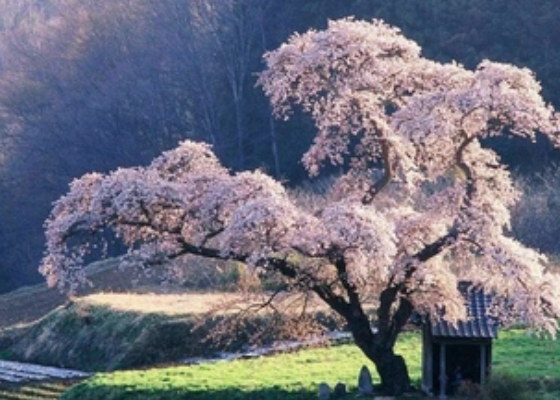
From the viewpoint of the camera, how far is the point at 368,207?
17.4 meters

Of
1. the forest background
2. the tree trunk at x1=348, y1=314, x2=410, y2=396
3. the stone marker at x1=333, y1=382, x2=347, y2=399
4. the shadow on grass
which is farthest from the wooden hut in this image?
the forest background

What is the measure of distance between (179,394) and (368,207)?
17.3 feet

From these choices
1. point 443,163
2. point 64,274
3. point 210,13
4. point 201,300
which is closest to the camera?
point 64,274

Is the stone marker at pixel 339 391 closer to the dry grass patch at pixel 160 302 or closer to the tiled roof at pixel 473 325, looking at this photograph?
the tiled roof at pixel 473 325

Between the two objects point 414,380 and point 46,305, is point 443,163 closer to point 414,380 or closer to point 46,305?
point 414,380

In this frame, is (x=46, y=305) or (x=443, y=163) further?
(x=46, y=305)

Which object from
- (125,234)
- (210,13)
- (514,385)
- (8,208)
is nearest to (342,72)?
(125,234)

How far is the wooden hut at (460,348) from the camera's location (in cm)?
1809

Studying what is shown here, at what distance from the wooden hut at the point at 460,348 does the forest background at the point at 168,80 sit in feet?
87.1

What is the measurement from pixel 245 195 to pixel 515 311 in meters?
4.09

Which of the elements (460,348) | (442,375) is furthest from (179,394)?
(460,348)

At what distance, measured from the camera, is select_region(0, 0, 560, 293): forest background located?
4603 centimetres

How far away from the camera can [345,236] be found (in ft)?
55.0

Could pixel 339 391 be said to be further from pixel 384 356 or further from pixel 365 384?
pixel 384 356
